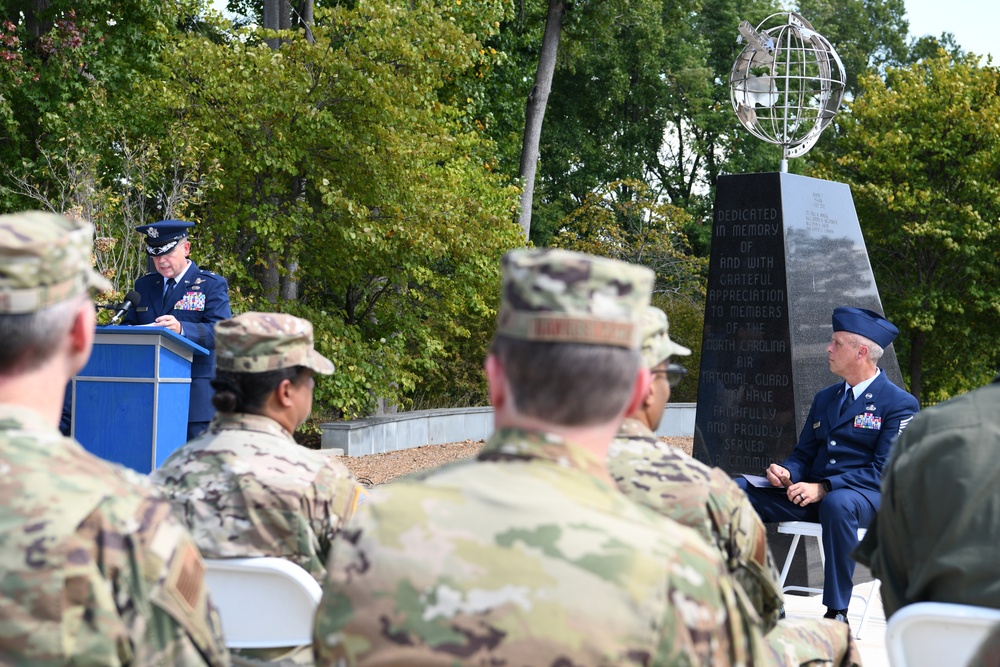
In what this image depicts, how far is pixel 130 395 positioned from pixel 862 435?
150 inches

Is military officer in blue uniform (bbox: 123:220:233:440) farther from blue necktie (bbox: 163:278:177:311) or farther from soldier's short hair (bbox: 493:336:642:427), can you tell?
soldier's short hair (bbox: 493:336:642:427)

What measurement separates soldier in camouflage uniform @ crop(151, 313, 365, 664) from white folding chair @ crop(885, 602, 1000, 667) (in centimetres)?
140

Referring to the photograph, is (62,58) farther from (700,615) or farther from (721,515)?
(700,615)

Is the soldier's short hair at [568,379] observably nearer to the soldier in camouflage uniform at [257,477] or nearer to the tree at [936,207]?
the soldier in camouflage uniform at [257,477]

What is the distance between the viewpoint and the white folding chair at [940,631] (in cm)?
251

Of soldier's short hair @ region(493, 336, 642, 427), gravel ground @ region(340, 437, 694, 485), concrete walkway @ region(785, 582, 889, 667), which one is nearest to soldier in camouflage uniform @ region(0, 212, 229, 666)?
soldier's short hair @ region(493, 336, 642, 427)

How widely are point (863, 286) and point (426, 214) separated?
645 centimetres

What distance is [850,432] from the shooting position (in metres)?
6.00

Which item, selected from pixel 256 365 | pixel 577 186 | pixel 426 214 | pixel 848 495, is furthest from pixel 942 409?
pixel 577 186

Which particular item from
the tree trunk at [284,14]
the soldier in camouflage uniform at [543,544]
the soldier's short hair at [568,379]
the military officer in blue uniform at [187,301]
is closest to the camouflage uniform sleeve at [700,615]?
the soldier in camouflage uniform at [543,544]

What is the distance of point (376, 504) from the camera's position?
1.75m

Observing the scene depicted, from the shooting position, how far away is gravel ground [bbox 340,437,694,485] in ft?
42.1

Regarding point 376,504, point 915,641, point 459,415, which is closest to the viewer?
point 376,504

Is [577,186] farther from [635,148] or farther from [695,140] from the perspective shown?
[695,140]
